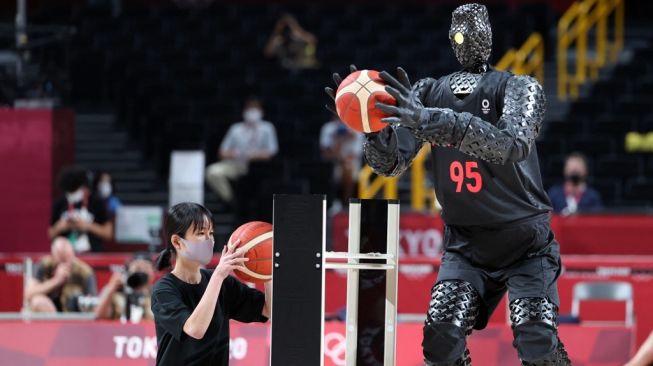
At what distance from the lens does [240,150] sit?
17.2m

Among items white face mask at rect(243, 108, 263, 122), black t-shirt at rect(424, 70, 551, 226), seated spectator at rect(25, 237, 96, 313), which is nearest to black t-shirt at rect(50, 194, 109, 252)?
seated spectator at rect(25, 237, 96, 313)

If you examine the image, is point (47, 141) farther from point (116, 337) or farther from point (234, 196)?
point (116, 337)

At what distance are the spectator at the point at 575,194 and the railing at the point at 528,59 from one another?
12.7ft

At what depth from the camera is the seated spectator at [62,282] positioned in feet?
36.9

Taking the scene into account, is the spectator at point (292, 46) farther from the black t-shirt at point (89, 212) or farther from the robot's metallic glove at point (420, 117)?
the robot's metallic glove at point (420, 117)

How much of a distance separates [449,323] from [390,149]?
861mm

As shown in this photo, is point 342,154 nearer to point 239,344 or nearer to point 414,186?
point 414,186

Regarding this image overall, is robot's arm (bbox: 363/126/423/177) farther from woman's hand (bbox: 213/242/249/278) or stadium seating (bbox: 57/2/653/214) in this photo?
stadium seating (bbox: 57/2/653/214)

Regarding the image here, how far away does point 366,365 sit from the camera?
6.61 metres

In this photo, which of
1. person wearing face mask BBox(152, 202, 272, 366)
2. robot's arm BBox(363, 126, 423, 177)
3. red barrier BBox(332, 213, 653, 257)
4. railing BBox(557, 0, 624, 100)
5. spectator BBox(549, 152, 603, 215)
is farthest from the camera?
railing BBox(557, 0, 624, 100)

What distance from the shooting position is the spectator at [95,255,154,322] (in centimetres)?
1009

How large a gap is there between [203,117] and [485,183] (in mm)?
13441

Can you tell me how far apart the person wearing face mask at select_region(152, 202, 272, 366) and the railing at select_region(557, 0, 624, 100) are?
45.8ft

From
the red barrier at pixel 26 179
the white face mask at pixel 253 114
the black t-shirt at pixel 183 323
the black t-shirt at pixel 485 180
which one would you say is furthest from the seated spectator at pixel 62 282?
the white face mask at pixel 253 114
